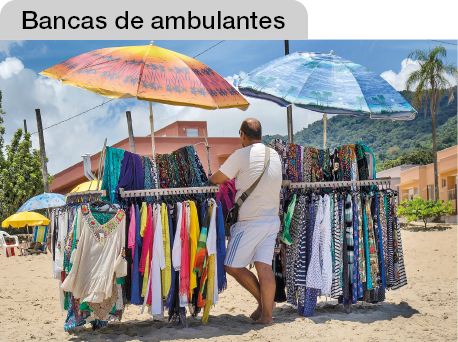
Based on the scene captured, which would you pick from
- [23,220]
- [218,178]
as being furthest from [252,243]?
[23,220]

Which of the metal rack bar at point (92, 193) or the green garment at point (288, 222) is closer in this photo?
the metal rack bar at point (92, 193)

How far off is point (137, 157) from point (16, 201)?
1810 cm

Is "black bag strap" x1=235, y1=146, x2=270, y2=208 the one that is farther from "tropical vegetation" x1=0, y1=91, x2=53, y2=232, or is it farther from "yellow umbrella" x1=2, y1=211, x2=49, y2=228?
"tropical vegetation" x1=0, y1=91, x2=53, y2=232

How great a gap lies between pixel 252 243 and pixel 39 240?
1223 cm

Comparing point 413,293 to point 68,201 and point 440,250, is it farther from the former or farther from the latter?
point 440,250

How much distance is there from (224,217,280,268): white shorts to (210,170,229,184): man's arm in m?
0.45

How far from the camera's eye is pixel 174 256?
4039 millimetres

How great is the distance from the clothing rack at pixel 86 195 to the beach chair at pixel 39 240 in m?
9.92

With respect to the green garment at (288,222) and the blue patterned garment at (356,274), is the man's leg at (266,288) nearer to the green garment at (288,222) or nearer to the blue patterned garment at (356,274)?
the green garment at (288,222)

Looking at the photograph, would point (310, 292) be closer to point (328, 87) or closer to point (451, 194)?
point (328, 87)

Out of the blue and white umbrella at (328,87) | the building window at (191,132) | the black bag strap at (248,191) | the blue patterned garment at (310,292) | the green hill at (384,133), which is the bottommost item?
the blue patterned garment at (310,292)

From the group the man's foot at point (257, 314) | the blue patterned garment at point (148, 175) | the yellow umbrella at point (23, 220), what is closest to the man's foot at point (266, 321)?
the man's foot at point (257, 314)

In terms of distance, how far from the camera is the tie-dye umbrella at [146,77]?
13.3 ft

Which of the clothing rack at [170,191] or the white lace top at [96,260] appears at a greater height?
the clothing rack at [170,191]
